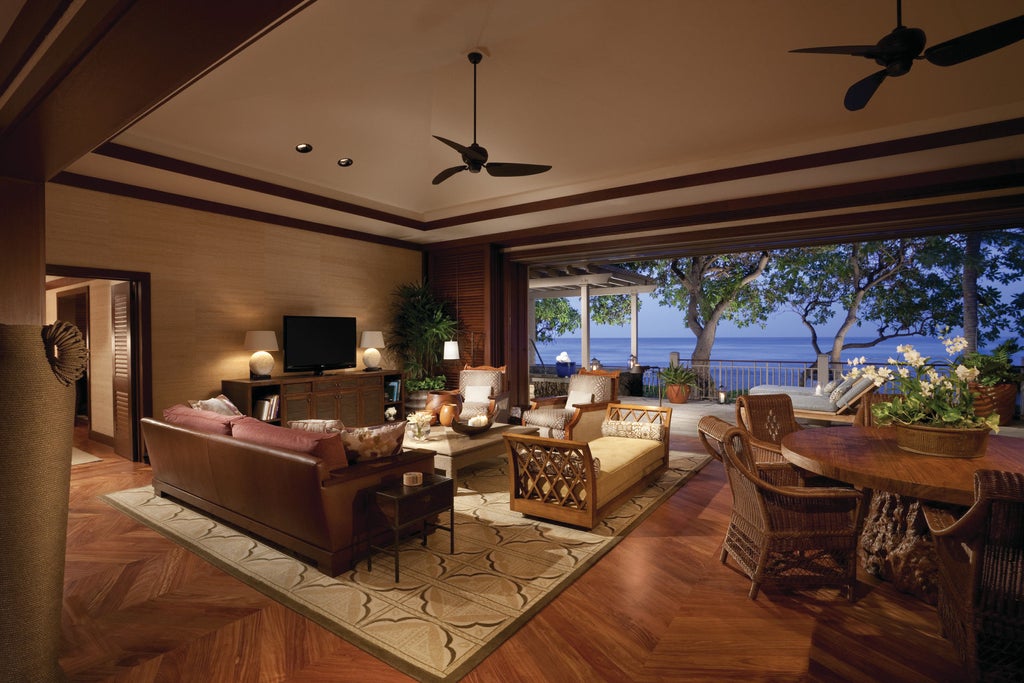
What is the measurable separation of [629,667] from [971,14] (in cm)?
381

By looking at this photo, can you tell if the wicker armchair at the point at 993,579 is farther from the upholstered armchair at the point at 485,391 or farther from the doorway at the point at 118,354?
the doorway at the point at 118,354

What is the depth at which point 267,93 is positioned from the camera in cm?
386

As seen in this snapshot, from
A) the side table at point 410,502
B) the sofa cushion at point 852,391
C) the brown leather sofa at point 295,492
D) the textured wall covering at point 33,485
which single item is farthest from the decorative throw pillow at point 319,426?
the sofa cushion at point 852,391

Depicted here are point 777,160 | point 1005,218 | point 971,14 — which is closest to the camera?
point 971,14

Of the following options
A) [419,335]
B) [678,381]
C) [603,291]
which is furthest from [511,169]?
[603,291]

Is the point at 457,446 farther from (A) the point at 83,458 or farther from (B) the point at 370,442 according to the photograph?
(A) the point at 83,458

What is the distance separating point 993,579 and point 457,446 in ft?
10.7

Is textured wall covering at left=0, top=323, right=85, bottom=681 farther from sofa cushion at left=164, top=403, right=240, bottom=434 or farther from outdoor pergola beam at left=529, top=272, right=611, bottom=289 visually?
outdoor pergola beam at left=529, top=272, right=611, bottom=289

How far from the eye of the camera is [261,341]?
18.7ft

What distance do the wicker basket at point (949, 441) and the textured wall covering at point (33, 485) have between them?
3427 mm

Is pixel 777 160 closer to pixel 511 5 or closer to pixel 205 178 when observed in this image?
pixel 511 5

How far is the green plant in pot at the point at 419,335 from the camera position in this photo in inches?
297

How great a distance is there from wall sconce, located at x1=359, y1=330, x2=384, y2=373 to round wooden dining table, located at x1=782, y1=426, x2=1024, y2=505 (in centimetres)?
530

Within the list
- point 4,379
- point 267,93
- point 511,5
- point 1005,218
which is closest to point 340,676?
point 4,379
